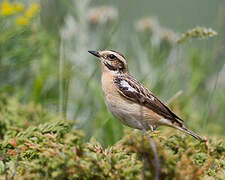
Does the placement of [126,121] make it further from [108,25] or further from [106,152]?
[108,25]

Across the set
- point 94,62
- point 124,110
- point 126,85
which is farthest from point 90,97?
point 124,110

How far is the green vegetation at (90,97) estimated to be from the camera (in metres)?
2.26

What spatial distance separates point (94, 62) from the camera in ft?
24.2

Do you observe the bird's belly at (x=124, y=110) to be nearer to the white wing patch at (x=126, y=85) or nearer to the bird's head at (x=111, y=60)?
the white wing patch at (x=126, y=85)

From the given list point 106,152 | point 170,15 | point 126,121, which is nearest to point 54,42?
point 126,121

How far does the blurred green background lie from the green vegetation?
0.7 inches

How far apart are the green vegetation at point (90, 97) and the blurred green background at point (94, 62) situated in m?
0.02

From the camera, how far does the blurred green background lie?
5.20 metres

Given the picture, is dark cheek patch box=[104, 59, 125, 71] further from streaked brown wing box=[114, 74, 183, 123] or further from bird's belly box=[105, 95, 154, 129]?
bird's belly box=[105, 95, 154, 129]

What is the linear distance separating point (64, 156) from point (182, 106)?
3727mm

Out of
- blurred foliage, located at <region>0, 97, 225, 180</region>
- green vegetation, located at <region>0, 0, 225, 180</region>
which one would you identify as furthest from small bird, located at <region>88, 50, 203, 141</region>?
blurred foliage, located at <region>0, 97, 225, 180</region>

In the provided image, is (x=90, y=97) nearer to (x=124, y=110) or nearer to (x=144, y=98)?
(x=144, y=98)

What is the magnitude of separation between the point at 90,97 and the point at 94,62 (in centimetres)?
129

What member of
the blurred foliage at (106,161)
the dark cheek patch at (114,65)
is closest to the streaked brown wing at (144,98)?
the dark cheek patch at (114,65)
